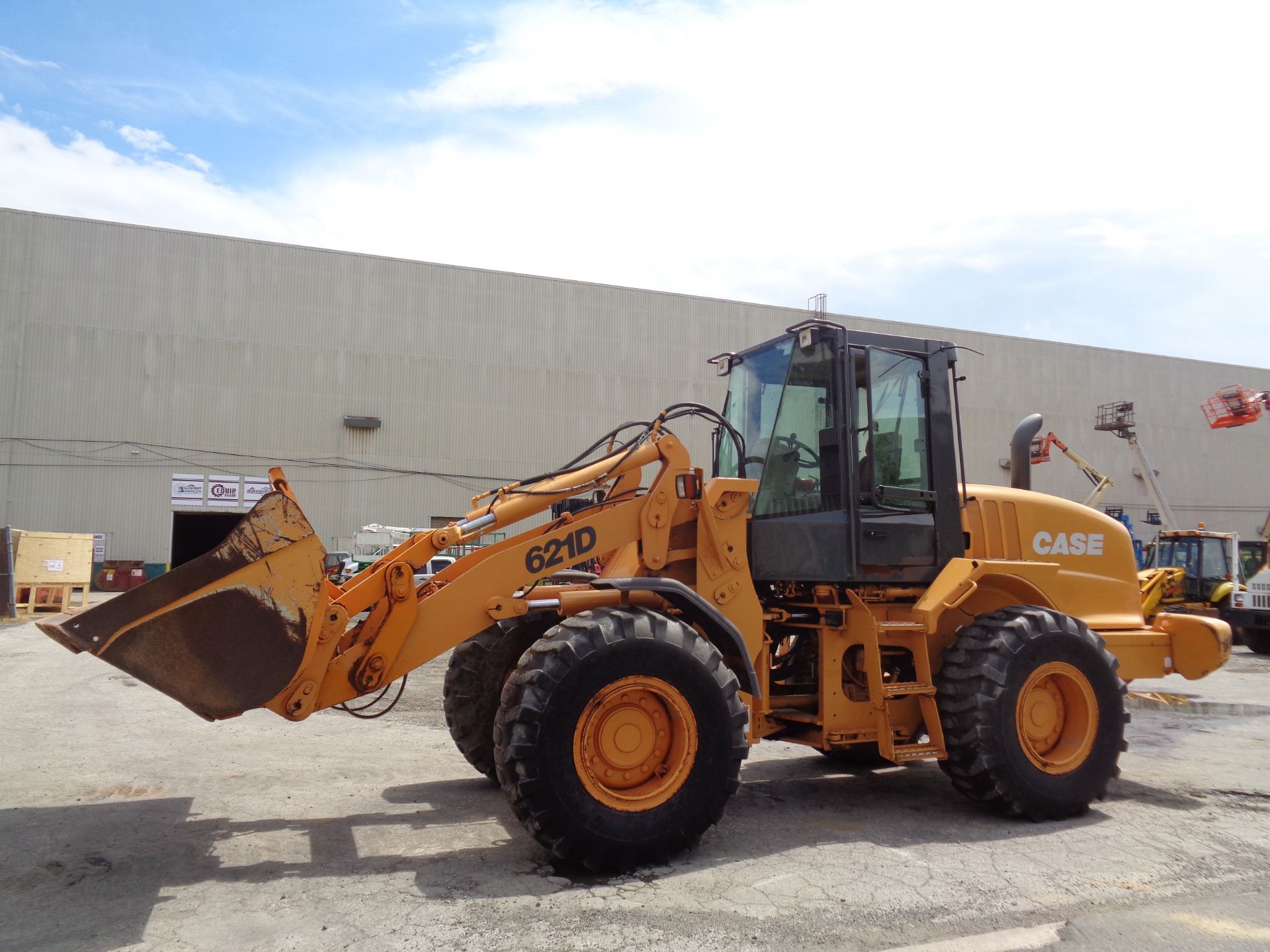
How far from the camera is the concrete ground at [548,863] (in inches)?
160

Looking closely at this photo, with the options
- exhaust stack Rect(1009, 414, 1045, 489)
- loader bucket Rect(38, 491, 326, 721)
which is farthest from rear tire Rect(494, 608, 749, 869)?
exhaust stack Rect(1009, 414, 1045, 489)

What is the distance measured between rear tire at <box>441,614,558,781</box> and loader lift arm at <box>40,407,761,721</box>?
64cm

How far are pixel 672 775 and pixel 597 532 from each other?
148cm

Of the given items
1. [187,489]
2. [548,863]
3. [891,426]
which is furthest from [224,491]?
[548,863]

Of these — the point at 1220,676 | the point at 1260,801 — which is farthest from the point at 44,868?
the point at 1220,676

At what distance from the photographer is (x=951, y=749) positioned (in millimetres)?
5996

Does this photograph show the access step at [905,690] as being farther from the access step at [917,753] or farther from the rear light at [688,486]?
the rear light at [688,486]

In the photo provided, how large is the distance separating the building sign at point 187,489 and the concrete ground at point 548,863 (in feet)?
84.8

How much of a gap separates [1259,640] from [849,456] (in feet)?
56.9

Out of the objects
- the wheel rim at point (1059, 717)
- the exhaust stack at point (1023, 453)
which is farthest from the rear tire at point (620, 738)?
the exhaust stack at point (1023, 453)

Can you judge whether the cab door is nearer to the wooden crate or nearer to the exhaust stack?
the exhaust stack

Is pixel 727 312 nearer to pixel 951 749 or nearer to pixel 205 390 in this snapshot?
pixel 205 390

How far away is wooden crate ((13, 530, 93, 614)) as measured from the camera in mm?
20266

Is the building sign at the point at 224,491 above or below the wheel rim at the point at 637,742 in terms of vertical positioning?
above
